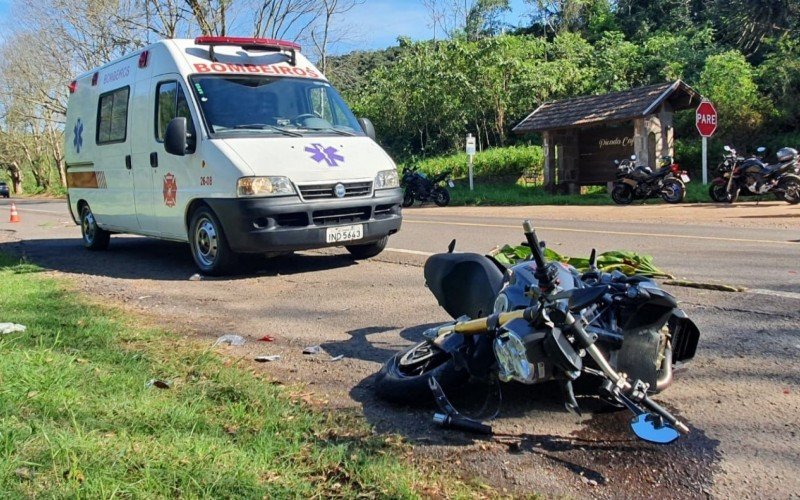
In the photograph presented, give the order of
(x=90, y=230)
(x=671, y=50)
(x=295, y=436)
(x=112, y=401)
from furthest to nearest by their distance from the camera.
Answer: (x=671, y=50)
(x=90, y=230)
(x=112, y=401)
(x=295, y=436)

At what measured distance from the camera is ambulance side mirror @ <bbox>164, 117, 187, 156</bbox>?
7.65 meters

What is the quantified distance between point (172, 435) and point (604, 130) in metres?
22.6

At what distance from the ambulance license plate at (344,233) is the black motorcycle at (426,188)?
16.7 metres

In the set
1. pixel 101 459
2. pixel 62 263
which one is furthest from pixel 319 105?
pixel 101 459

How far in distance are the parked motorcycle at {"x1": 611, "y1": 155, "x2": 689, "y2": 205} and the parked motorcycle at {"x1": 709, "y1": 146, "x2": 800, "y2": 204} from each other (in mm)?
1184

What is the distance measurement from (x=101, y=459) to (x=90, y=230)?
9259 mm

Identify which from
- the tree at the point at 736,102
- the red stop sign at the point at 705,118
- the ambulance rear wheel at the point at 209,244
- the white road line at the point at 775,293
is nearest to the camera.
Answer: the white road line at the point at 775,293

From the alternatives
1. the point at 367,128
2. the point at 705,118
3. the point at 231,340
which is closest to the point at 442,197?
the point at 705,118

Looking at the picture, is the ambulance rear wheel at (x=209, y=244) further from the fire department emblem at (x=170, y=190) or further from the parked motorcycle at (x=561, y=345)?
the parked motorcycle at (x=561, y=345)

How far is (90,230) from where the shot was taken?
11.3 metres

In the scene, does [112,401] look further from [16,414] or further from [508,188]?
[508,188]

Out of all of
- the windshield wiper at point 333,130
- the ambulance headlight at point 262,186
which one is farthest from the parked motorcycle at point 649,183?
the ambulance headlight at point 262,186

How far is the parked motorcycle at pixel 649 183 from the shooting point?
1955 cm

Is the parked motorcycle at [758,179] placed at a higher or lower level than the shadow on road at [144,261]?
higher
